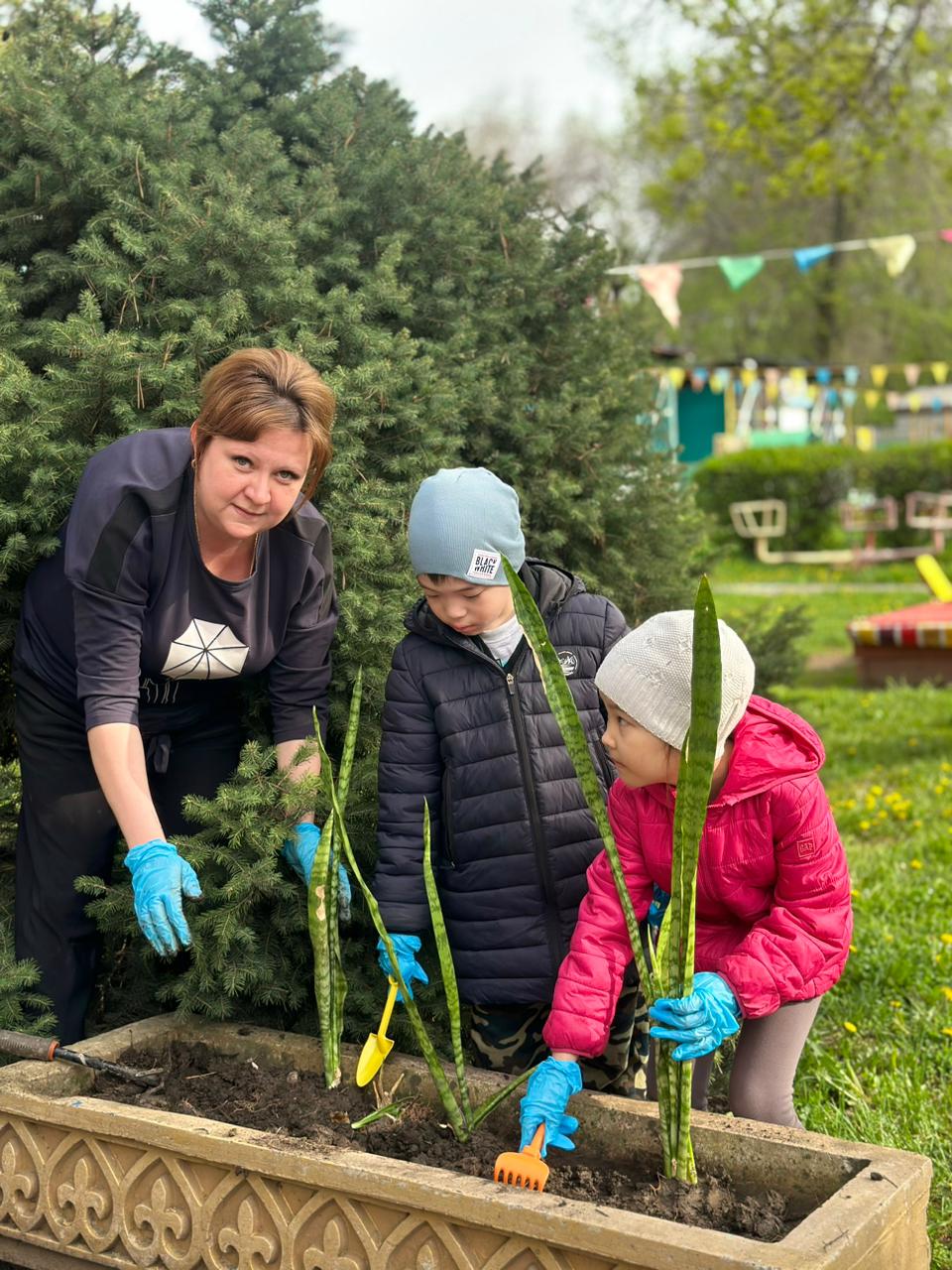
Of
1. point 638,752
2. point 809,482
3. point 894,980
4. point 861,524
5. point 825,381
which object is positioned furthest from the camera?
point 825,381

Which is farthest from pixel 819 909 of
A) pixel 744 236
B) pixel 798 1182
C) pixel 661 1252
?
pixel 744 236

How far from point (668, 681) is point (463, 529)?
0.57 meters

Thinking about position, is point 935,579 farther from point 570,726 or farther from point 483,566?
point 570,726

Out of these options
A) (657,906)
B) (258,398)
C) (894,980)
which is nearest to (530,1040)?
(657,906)

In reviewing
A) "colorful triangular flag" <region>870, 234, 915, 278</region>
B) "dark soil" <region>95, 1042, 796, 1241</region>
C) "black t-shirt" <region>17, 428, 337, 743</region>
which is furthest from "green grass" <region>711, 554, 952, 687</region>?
"dark soil" <region>95, 1042, 796, 1241</region>

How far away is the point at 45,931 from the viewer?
303 centimetres

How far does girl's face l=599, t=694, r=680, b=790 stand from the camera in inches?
94.7

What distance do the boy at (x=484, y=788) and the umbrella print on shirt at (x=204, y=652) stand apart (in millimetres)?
339

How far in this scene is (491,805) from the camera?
283 cm

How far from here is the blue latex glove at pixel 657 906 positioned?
266 cm

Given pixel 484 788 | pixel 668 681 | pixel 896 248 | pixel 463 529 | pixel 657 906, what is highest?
pixel 896 248

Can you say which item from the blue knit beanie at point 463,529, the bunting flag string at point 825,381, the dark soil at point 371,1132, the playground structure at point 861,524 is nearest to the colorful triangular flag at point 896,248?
the playground structure at point 861,524

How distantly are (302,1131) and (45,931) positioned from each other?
0.87 m

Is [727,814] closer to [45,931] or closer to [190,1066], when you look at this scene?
[190,1066]
